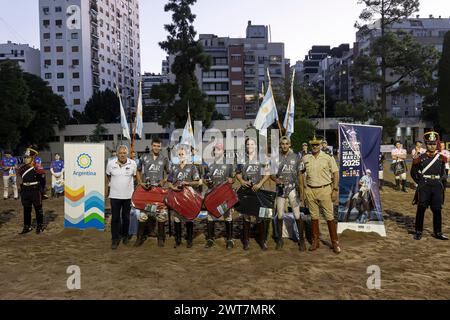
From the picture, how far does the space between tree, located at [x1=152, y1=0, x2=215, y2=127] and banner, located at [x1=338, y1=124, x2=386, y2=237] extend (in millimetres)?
28891

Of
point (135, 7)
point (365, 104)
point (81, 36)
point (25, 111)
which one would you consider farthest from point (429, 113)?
point (135, 7)

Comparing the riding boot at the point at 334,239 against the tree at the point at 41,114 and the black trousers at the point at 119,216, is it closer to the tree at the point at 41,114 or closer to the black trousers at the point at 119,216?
the black trousers at the point at 119,216

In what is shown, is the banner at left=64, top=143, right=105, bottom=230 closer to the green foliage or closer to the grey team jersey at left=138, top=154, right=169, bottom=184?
the grey team jersey at left=138, top=154, right=169, bottom=184

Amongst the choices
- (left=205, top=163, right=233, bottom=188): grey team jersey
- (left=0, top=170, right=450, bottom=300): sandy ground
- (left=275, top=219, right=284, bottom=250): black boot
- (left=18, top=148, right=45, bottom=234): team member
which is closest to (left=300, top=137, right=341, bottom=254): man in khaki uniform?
(left=0, top=170, right=450, bottom=300): sandy ground

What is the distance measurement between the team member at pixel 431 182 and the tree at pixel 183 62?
29614 millimetres

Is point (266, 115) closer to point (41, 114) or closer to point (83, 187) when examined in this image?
point (83, 187)

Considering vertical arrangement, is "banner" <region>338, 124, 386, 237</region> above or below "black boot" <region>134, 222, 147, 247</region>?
above

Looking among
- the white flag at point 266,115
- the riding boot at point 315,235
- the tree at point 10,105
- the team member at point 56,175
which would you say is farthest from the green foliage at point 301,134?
the tree at point 10,105

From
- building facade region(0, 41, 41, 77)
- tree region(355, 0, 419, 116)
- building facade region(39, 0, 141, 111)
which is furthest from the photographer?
building facade region(0, 41, 41, 77)

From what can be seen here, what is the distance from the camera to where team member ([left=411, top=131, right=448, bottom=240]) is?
7.83m

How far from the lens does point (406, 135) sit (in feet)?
189

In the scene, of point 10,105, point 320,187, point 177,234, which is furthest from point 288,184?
point 10,105

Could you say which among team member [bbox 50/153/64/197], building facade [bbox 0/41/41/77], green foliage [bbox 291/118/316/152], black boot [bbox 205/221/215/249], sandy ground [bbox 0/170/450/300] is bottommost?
sandy ground [bbox 0/170/450/300]
